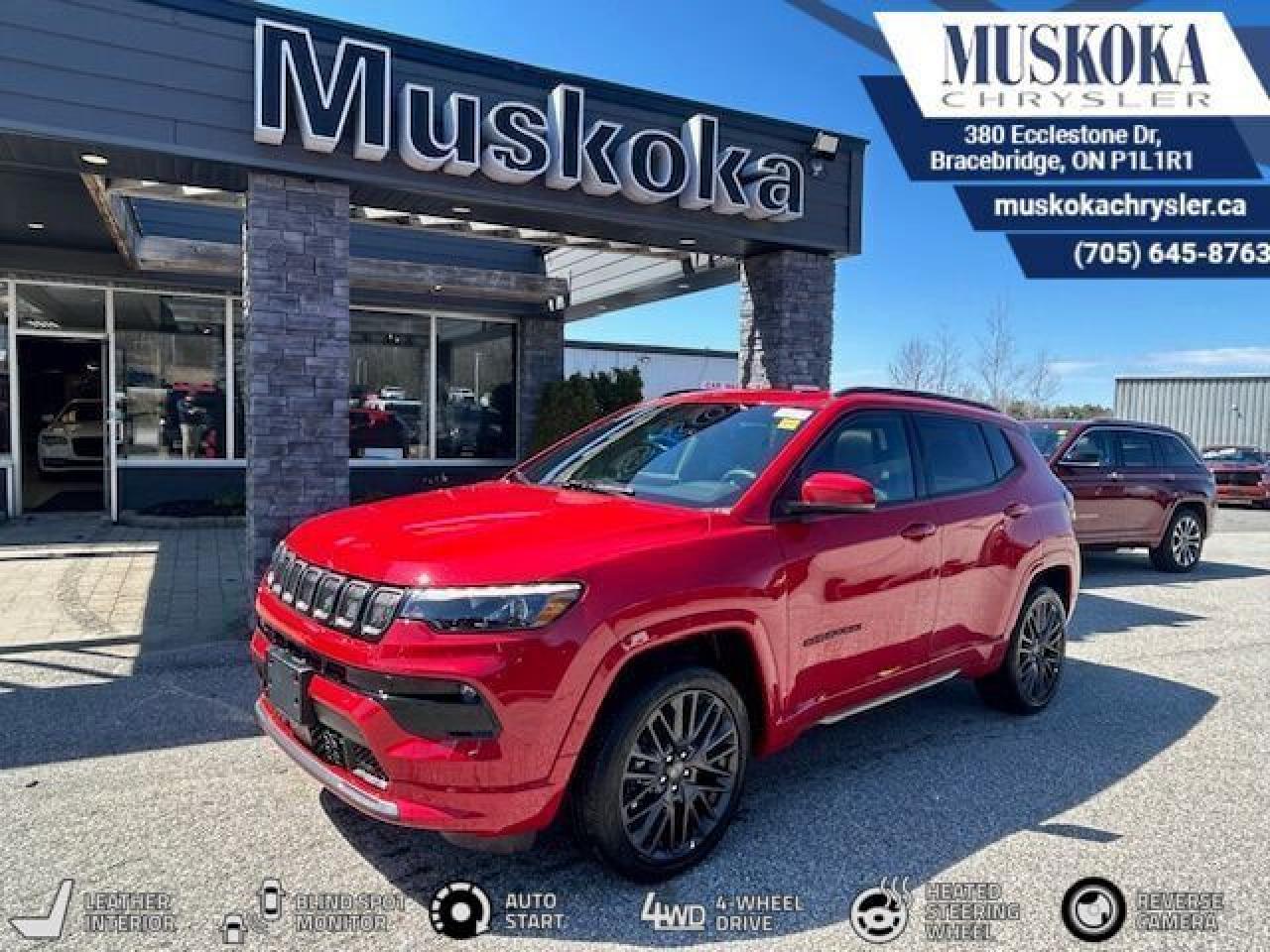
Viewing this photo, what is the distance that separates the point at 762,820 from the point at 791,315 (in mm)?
6005

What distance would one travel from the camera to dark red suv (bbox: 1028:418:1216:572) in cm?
966

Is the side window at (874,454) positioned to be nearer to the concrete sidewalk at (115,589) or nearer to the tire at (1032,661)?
the tire at (1032,661)

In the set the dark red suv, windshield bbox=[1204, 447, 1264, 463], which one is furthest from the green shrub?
windshield bbox=[1204, 447, 1264, 463]

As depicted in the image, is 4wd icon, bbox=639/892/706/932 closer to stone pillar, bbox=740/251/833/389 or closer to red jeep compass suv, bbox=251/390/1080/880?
red jeep compass suv, bbox=251/390/1080/880

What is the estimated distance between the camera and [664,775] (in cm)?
307

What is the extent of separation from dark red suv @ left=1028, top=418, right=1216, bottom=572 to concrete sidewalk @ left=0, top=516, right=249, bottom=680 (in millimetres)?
8589

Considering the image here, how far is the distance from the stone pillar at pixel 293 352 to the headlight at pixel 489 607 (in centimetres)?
391

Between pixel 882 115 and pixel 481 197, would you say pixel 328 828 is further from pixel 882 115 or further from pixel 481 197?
pixel 882 115

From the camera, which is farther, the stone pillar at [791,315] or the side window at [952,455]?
the stone pillar at [791,315]

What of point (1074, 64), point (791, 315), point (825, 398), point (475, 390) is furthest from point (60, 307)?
point (1074, 64)

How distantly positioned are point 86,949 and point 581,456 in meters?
2.68

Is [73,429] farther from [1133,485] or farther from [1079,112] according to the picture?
[1133,485]

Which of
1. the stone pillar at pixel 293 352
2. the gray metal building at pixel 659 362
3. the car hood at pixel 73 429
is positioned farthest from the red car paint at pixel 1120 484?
the gray metal building at pixel 659 362

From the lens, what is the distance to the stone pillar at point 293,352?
6027 millimetres
